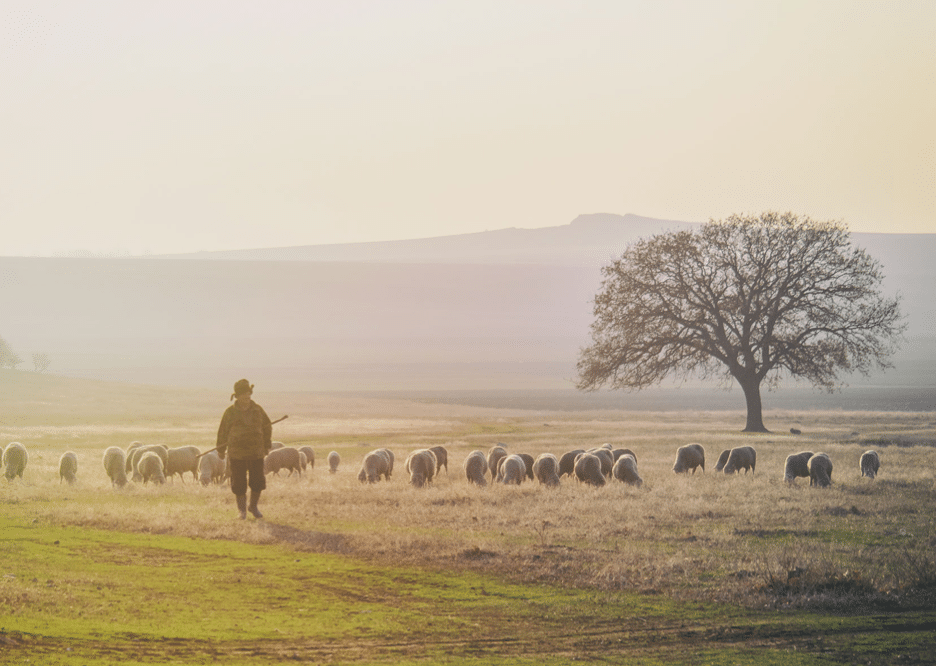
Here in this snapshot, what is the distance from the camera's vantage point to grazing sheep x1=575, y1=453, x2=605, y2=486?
2359 cm

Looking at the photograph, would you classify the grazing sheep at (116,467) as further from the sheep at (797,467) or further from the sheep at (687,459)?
the sheep at (797,467)

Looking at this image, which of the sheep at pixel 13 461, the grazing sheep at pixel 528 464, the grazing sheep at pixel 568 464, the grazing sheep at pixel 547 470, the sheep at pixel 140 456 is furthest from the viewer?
the grazing sheep at pixel 528 464

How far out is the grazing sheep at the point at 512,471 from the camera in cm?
2433

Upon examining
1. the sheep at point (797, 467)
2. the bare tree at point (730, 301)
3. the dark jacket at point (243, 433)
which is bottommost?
the sheep at point (797, 467)

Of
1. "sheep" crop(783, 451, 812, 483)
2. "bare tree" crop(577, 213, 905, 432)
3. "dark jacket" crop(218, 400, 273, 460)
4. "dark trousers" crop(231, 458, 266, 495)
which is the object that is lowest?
"sheep" crop(783, 451, 812, 483)

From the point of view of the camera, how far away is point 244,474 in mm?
15633

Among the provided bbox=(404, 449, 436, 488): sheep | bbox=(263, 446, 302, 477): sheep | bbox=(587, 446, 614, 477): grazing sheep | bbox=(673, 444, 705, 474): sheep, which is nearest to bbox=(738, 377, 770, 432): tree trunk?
bbox=(673, 444, 705, 474): sheep

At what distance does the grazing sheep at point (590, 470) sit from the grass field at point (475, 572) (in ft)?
5.54

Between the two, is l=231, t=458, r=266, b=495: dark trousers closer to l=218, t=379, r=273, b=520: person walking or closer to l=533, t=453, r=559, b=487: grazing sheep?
l=218, t=379, r=273, b=520: person walking

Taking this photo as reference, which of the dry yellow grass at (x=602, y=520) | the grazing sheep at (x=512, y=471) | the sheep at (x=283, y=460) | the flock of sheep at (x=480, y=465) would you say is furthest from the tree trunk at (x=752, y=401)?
the sheep at (x=283, y=460)

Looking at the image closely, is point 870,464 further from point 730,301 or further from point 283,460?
point 730,301

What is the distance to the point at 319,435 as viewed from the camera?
53688mm

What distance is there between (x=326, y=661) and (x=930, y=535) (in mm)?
11766

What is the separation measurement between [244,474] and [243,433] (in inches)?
38.9
